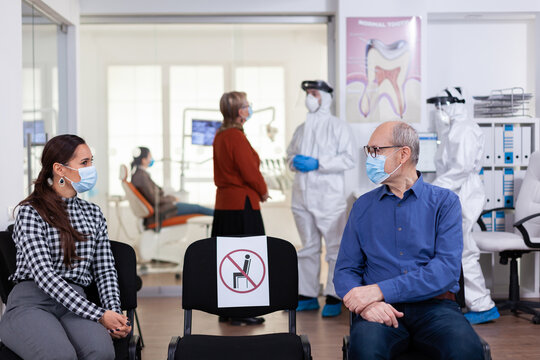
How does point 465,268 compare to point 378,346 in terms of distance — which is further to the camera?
point 465,268

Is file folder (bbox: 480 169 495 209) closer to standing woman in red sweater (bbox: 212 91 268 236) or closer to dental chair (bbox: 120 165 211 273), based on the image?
standing woman in red sweater (bbox: 212 91 268 236)

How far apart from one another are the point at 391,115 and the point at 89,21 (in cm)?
252

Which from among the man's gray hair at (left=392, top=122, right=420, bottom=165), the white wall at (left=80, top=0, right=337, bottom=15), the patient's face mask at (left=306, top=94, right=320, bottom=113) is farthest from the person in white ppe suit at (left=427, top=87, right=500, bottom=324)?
the man's gray hair at (left=392, top=122, right=420, bottom=165)

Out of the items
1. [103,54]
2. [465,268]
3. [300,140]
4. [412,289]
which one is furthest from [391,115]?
[412,289]

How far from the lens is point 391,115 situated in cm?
462

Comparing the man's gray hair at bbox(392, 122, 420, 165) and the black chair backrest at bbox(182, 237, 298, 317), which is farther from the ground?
the man's gray hair at bbox(392, 122, 420, 165)

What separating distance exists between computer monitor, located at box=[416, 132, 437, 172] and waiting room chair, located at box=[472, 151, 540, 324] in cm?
53

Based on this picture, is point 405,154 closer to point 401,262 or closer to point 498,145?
point 401,262

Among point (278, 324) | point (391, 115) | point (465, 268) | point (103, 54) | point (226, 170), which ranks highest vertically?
point (103, 54)

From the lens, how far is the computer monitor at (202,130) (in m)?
4.89

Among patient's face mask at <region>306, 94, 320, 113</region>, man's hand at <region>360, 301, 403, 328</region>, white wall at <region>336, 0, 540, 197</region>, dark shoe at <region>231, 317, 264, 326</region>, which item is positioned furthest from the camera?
white wall at <region>336, 0, 540, 197</region>

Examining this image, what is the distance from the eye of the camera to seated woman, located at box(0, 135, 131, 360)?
2064 millimetres

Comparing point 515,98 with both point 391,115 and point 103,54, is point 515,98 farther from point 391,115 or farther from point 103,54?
point 103,54

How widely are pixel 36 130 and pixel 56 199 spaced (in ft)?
5.68
